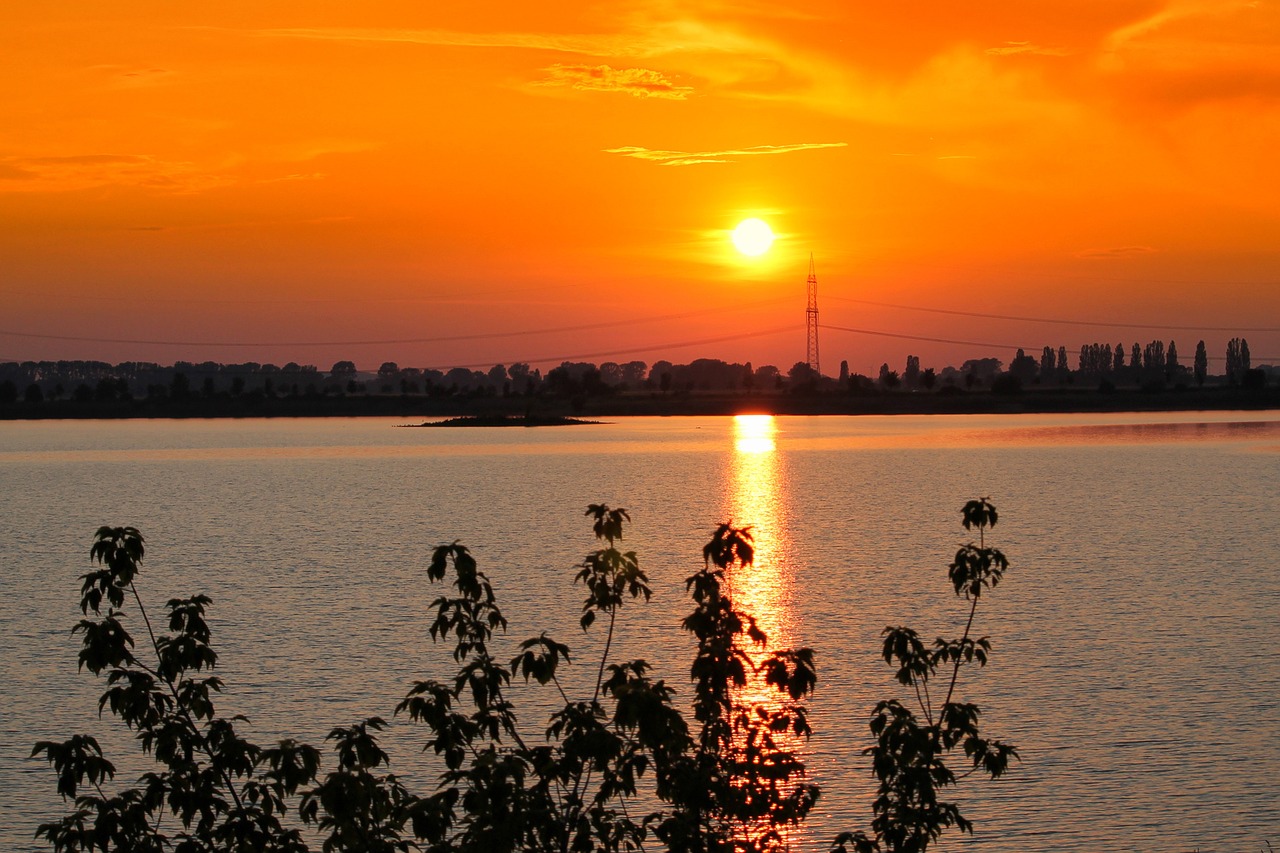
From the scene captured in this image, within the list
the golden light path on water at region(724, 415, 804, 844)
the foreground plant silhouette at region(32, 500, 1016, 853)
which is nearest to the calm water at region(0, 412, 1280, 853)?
the golden light path on water at region(724, 415, 804, 844)

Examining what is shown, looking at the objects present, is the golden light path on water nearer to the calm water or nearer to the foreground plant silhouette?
the calm water

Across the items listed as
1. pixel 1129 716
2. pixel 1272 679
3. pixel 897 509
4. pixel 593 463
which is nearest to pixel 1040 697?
pixel 1129 716

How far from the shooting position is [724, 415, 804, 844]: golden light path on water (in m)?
28.2

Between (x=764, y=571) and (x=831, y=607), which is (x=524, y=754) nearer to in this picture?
(x=831, y=607)

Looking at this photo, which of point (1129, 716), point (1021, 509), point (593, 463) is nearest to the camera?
point (1129, 716)

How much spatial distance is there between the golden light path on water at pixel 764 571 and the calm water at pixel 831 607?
0.98 ft

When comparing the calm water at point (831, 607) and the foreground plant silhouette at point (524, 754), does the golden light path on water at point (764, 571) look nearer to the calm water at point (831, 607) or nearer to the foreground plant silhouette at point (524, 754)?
the calm water at point (831, 607)

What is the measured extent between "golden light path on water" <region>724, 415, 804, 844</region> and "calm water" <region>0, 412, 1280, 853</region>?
30cm

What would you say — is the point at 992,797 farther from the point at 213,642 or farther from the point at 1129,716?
the point at 213,642

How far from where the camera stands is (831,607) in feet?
152

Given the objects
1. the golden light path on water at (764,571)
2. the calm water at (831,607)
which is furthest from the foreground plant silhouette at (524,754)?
the calm water at (831,607)

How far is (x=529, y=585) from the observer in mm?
52156

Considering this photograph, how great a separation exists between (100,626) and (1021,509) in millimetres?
82155

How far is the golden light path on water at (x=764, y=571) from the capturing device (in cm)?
2823
